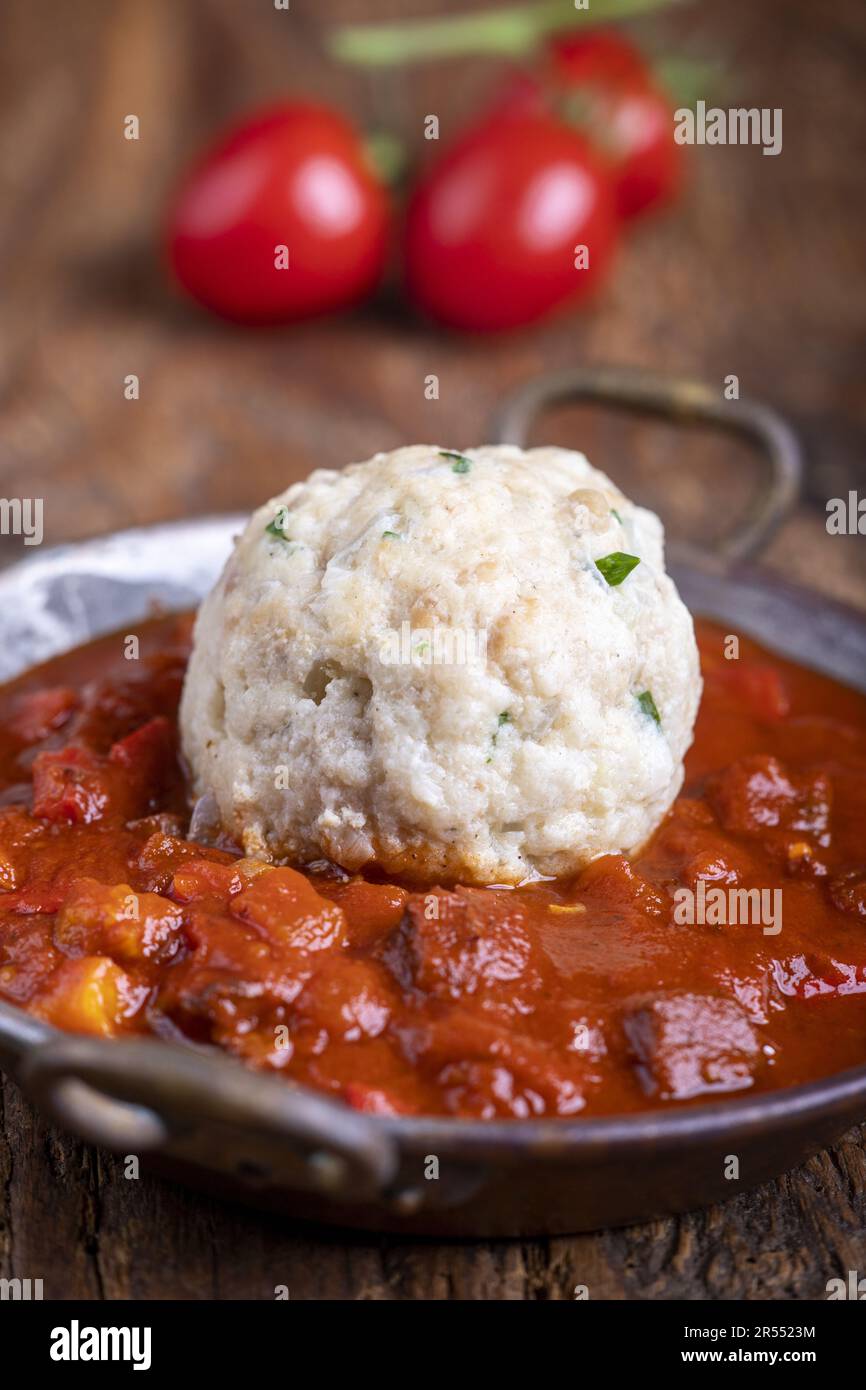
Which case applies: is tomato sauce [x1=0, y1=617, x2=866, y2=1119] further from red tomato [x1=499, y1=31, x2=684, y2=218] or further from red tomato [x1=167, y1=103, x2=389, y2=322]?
red tomato [x1=499, y1=31, x2=684, y2=218]

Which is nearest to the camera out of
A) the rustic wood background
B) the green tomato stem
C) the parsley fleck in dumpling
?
the parsley fleck in dumpling

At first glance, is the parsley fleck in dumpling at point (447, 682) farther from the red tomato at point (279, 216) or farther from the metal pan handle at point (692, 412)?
the red tomato at point (279, 216)

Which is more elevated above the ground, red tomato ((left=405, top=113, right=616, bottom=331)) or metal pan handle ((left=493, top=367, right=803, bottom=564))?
red tomato ((left=405, top=113, right=616, bottom=331))

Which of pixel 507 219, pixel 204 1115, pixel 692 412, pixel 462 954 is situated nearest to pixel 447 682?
pixel 462 954

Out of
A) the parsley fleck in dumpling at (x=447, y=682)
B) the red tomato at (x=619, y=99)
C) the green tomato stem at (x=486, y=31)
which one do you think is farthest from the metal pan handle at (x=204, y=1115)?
the red tomato at (x=619, y=99)

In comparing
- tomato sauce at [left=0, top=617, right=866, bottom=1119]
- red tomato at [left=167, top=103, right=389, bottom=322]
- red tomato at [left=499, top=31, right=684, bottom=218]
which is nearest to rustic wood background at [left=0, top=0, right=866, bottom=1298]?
red tomato at [left=167, top=103, right=389, bottom=322]

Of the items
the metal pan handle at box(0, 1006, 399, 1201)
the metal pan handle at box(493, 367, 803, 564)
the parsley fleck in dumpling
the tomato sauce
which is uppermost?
the metal pan handle at box(493, 367, 803, 564)
